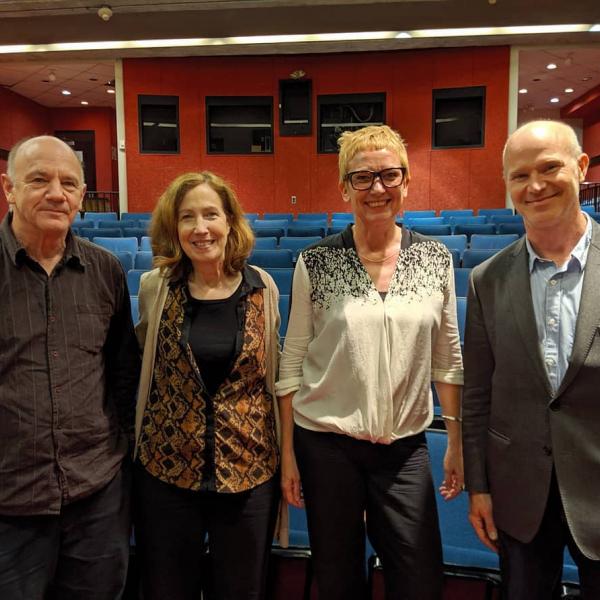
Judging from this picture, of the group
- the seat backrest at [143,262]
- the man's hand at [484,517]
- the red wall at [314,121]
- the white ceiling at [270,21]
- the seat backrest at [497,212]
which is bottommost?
the man's hand at [484,517]

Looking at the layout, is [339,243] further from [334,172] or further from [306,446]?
[334,172]

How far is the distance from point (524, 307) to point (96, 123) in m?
15.2

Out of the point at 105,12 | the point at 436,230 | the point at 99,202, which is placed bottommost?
the point at 436,230

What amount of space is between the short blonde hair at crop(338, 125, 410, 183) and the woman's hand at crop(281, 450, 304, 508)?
782mm

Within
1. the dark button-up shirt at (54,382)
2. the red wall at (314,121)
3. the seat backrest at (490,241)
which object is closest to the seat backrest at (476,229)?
the seat backrest at (490,241)

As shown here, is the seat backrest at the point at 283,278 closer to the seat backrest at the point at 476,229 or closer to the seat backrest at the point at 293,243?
the seat backrest at the point at 293,243

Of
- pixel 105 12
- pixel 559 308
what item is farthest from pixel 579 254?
pixel 105 12

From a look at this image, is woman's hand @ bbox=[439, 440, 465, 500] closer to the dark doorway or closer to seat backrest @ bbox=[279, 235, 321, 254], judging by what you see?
seat backrest @ bbox=[279, 235, 321, 254]

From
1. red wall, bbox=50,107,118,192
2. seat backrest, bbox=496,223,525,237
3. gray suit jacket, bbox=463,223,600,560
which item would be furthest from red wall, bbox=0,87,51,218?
gray suit jacket, bbox=463,223,600,560

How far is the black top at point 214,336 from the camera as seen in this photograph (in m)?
1.38

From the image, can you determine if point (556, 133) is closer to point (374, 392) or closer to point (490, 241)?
point (374, 392)

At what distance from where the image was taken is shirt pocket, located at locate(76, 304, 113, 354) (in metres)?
1.35

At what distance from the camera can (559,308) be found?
119cm

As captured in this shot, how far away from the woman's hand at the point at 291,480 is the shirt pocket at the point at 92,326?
60 centimetres
